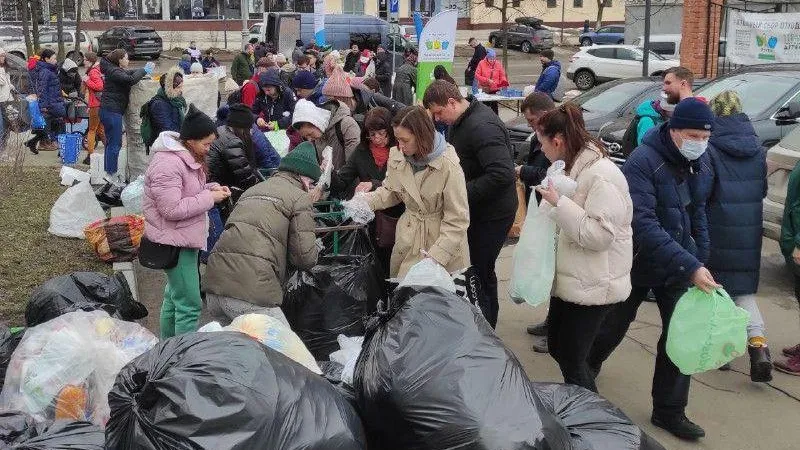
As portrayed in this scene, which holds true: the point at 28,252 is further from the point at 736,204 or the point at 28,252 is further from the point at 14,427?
the point at 736,204

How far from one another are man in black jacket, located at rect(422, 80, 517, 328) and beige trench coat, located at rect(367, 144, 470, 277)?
0.86 feet

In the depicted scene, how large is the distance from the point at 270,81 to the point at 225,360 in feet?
23.6

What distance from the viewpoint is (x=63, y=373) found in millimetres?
3570

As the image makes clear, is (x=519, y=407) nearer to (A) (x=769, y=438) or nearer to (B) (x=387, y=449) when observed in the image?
(B) (x=387, y=449)

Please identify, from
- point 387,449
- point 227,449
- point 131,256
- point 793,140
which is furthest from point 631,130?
point 227,449

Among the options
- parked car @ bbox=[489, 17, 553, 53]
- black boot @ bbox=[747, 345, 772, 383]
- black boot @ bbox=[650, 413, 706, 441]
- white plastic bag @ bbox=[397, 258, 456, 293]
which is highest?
parked car @ bbox=[489, 17, 553, 53]

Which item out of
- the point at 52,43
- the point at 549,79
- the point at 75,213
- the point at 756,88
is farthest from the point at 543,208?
the point at 52,43

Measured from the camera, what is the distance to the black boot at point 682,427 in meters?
4.29

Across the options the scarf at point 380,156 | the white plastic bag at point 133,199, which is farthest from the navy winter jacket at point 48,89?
the scarf at point 380,156

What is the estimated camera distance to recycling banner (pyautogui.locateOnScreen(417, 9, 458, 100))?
12.0 meters

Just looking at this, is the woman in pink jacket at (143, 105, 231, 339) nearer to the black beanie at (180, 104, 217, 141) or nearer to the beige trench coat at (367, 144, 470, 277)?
the black beanie at (180, 104, 217, 141)

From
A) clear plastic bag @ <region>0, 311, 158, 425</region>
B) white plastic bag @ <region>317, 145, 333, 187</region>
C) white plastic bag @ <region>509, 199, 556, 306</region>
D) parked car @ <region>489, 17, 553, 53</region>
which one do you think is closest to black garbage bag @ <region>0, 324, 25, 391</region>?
clear plastic bag @ <region>0, 311, 158, 425</region>

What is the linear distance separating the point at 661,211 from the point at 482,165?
1120 mm

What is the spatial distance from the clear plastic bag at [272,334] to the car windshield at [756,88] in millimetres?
6699
